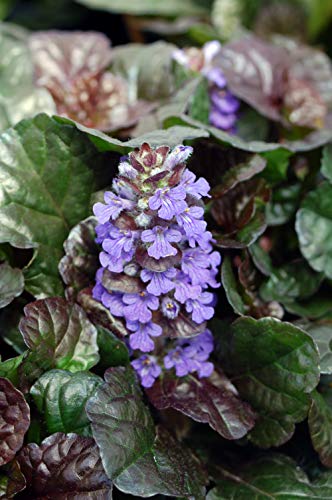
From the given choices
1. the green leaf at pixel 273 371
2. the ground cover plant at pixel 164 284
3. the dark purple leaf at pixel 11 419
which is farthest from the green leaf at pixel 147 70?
the dark purple leaf at pixel 11 419

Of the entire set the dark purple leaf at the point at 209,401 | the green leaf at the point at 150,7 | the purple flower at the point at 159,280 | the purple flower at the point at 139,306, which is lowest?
the dark purple leaf at the point at 209,401

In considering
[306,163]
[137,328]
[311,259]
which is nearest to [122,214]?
[137,328]

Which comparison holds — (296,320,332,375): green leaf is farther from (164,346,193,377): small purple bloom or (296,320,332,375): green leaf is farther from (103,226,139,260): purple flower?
(103,226,139,260): purple flower

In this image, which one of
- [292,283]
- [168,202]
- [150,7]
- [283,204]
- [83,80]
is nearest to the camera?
[168,202]

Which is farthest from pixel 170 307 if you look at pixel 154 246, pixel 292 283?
pixel 292 283

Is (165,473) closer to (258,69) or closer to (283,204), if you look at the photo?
(283,204)

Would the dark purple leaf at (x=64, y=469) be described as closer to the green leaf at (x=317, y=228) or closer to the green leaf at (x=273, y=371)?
the green leaf at (x=273, y=371)

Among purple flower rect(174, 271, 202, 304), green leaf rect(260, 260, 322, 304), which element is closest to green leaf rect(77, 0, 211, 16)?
green leaf rect(260, 260, 322, 304)
